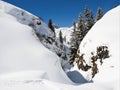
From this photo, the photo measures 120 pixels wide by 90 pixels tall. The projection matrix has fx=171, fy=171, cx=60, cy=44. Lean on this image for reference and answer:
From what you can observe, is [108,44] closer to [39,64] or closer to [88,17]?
[39,64]

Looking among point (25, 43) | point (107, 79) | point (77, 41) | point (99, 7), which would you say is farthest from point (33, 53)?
point (99, 7)

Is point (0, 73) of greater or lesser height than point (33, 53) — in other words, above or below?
below

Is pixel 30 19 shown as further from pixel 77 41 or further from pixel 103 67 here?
pixel 103 67

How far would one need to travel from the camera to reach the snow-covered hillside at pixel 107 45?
18.0 meters

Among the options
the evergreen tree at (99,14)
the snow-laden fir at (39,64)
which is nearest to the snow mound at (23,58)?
the snow-laden fir at (39,64)

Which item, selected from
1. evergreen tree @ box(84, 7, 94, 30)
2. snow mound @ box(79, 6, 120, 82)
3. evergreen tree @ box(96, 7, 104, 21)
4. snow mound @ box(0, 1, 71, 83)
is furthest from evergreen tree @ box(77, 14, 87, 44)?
snow mound @ box(0, 1, 71, 83)

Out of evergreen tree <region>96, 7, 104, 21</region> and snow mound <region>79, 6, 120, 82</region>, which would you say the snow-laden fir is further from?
evergreen tree <region>96, 7, 104, 21</region>

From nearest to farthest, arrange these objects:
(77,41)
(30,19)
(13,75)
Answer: (13,75), (30,19), (77,41)

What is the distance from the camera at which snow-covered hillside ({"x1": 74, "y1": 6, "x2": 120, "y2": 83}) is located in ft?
59.1

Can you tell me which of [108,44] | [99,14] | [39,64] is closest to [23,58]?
[39,64]

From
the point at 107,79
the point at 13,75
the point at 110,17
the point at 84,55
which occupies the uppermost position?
the point at 110,17

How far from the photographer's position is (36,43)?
1848 cm

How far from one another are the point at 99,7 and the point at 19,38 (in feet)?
102

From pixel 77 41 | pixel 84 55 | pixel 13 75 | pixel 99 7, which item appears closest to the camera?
pixel 13 75
